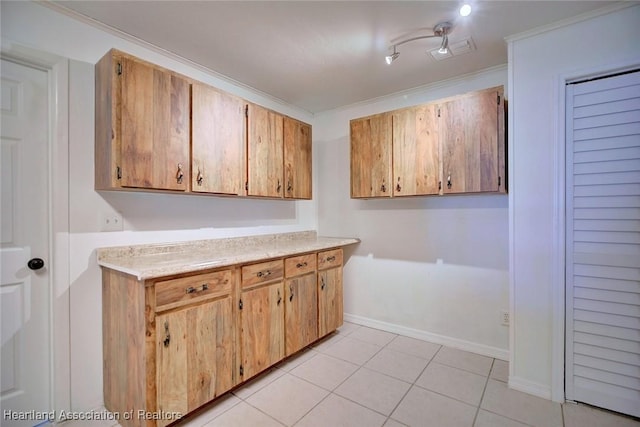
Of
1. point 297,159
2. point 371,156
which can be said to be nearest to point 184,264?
point 297,159

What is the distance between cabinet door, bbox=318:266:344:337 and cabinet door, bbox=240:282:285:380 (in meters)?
0.50

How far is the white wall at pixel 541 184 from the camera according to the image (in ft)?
6.01

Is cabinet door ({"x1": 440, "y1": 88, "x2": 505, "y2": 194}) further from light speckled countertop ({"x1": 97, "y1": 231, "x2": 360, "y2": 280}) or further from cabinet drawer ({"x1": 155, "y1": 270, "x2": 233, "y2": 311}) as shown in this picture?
cabinet drawer ({"x1": 155, "y1": 270, "x2": 233, "y2": 311})

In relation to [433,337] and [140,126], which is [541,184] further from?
[140,126]

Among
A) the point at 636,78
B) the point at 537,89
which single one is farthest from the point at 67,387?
the point at 636,78

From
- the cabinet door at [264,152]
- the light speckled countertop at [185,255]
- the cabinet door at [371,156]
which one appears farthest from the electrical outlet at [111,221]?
the cabinet door at [371,156]

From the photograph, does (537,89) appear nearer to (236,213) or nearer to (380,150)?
(380,150)

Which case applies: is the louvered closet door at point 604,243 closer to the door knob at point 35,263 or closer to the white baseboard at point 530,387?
the white baseboard at point 530,387

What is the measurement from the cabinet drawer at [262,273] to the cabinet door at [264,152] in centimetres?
63

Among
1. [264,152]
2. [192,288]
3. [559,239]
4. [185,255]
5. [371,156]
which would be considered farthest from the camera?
[371,156]

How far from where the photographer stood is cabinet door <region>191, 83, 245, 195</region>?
2027mm

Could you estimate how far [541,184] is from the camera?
1.93m

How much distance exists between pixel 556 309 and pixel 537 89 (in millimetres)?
1460

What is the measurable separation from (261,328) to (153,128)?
1.52m
